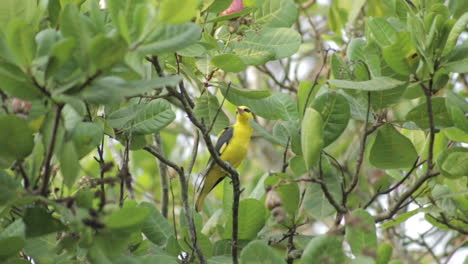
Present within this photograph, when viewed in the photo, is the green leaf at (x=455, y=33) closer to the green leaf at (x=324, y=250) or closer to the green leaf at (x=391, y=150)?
the green leaf at (x=391, y=150)

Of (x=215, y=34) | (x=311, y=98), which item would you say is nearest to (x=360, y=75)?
(x=311, y=98)

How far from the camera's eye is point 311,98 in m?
2.47

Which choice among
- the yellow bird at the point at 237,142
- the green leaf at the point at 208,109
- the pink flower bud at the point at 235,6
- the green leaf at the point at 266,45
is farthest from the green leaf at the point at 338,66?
the yellow bird at the point at 237,142

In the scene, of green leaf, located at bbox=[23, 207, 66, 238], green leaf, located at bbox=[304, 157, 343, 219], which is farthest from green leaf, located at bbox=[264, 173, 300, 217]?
green leaf, located at bbox=[23, 207, 66, 238]

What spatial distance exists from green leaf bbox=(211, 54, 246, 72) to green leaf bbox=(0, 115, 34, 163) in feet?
2.50

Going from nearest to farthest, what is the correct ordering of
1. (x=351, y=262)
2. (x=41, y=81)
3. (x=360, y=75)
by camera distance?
1. (x=41, y=81)
2. (x=351, y=262)
3. (x=360, y=75)

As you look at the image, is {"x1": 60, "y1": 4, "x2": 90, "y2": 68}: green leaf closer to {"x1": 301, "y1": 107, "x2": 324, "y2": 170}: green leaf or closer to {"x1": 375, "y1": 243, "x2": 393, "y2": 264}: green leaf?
{"x1": 301, "y1": 107, "x2": 324, "y2": 170}: green leaf

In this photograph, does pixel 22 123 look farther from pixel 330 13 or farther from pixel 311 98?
pixel 330 13

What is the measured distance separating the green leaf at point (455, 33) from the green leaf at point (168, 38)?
943 millimetres

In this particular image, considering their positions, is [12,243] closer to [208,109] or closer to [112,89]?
[112,89]

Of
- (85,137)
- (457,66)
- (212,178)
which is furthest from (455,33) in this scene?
(212,178)

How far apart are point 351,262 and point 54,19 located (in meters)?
Result: 1.19

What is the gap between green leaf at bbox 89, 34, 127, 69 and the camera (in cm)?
142

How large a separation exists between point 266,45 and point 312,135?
0.57 meters
